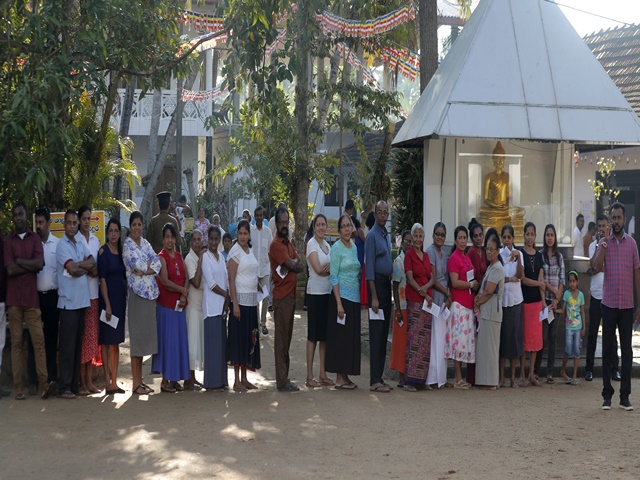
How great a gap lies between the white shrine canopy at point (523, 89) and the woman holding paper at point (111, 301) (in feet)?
14.4

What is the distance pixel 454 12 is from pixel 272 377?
28.2m

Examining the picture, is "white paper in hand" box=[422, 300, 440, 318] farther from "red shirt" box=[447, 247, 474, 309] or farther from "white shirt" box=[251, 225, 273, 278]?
"white shirt" box=[251, 225, 273, 278]

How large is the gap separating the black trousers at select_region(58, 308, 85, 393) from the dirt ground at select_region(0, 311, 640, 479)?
Result: 32cm

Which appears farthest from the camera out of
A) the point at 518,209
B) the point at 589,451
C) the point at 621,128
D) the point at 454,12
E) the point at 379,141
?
the point at 454,12

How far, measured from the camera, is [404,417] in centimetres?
949

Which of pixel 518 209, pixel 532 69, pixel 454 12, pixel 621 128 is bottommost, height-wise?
pixel 518 209

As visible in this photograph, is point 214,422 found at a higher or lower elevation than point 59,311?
lower

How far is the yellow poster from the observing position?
37.2 feet

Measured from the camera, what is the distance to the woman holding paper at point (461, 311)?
11242 mm

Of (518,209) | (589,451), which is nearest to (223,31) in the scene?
(518,209)

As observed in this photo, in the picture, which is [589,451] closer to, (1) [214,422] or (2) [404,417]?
(2) [404,417]

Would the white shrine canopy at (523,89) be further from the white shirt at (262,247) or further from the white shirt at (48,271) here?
the white shirt at (48,271)

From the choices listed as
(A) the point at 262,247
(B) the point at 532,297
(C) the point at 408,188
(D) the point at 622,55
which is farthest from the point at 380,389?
(D) the point at 622,55

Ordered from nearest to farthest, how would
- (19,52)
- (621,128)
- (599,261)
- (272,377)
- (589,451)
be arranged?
1. (589,451)
2. (599,261)
3. (19,52)
4. (272,377)
5. (621,128)
